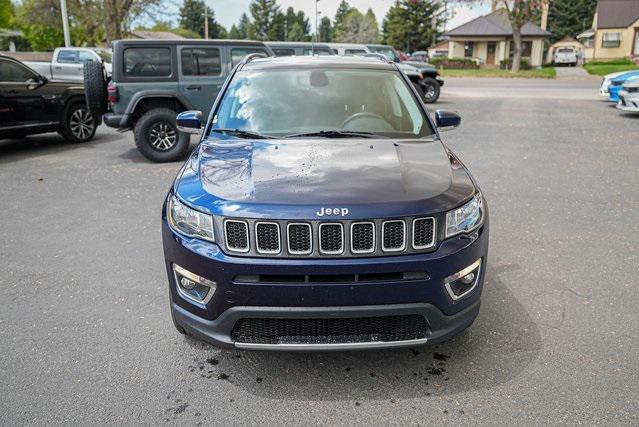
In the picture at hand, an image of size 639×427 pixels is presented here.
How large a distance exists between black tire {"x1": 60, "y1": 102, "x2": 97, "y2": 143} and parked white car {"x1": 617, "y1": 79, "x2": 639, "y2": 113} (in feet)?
40.9

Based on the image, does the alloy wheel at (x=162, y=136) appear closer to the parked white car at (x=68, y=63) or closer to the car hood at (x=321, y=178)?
the car hood at (x=321, y=178)

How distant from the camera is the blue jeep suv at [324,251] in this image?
2664mm

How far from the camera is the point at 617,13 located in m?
58.4

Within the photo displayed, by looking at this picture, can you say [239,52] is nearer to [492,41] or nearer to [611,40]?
[492,41]

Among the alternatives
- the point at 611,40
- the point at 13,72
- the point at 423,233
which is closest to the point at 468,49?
the point at 611,40

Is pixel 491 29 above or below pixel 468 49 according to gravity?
above

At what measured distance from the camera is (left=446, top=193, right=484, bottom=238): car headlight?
2.85m

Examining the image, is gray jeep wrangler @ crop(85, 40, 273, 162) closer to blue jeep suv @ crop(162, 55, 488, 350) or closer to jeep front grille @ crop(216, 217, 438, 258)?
blue jeep suv @ crop(162, 55, 488, 350)

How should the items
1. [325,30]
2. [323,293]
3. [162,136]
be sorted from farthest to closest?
[325,30] < [162,136] < [323,293]

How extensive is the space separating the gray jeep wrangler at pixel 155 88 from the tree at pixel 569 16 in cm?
8314

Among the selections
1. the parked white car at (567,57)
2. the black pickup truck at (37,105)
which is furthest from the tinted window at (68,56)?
the parked white car at (567,57)

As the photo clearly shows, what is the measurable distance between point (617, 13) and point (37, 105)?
63656 mm

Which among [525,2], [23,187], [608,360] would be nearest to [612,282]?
[608,360]

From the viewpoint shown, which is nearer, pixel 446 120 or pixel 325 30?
pixel 446 120
